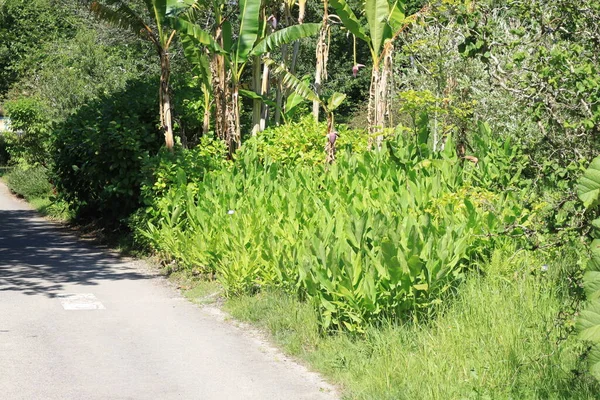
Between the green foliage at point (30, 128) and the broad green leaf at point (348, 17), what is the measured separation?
15210 mm

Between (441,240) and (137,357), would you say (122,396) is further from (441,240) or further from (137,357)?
(441,240)

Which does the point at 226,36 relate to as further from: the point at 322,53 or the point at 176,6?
the point at 322,53

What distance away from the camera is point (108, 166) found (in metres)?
16.6

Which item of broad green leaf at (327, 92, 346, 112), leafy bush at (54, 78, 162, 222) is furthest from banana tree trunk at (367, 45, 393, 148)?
leafy bush at (54, 78, 162, 222)

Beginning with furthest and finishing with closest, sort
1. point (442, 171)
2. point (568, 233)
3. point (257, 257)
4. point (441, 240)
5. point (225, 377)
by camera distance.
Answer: point (442, 171) < point (257, 257) < point (441, 240) < point (225, 377) < point (568, 233)

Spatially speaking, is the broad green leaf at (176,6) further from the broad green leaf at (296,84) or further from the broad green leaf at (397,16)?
the broad green leaf at (397,16)

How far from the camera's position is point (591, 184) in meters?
4.33

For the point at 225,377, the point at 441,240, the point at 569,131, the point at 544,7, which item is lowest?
the point at 225,377

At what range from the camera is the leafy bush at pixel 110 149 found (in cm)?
1617

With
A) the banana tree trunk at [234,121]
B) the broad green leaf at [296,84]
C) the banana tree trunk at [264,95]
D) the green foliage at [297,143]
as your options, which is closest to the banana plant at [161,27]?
the banana tree trunk at [234,121]

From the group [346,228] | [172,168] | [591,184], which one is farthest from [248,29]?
[591,184]

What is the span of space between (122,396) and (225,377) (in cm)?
94

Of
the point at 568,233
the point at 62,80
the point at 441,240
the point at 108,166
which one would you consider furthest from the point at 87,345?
the point at 62,80

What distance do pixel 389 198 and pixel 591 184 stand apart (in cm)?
634
